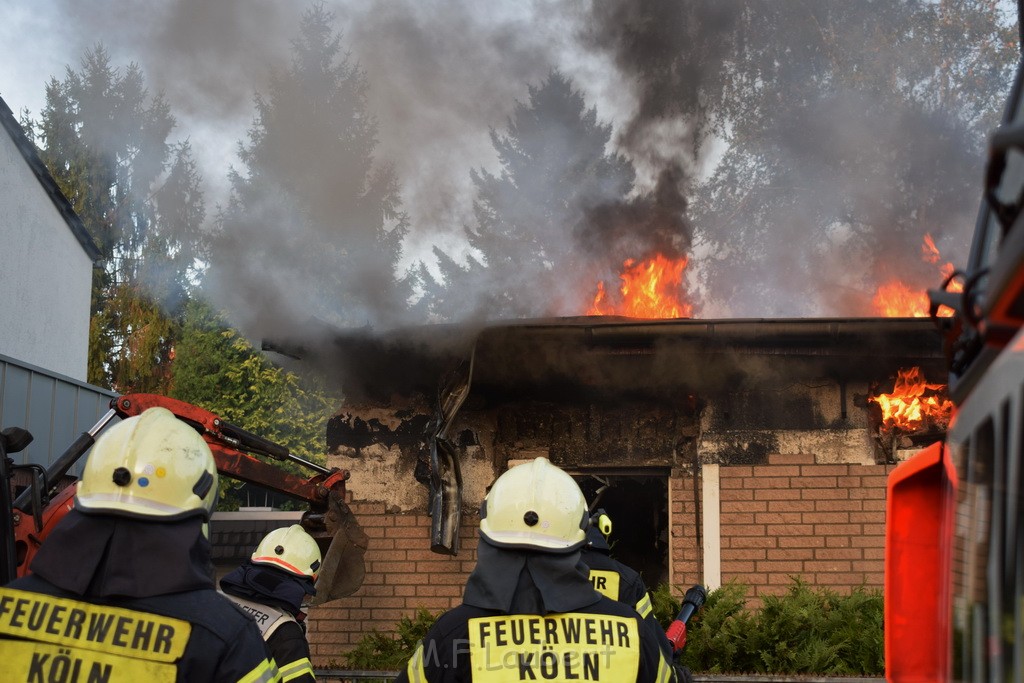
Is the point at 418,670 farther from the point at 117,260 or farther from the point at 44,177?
the point at 117,260

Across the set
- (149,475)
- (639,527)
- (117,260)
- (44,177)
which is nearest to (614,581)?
(149,475)

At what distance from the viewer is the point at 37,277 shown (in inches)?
562

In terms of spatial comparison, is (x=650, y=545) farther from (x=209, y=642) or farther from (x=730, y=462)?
(x=209, y=642)

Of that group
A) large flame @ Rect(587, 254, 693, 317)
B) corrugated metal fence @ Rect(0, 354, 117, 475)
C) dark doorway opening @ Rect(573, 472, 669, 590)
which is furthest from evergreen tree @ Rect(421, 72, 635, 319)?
corrugated metal fence @ Rect(0, 354, 117, 475)

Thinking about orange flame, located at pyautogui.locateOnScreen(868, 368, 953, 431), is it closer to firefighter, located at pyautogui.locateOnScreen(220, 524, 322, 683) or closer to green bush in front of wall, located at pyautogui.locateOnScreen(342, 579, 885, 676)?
green bush in front of wall, located at pyautogui.locateOnScreen(342, 579, 885, 676)

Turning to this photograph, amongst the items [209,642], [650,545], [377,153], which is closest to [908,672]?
[209,642]

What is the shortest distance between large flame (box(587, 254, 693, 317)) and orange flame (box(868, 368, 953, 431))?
6.88 ft

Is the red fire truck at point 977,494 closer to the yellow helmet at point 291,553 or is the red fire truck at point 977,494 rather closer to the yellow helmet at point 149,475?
the yellow helmet at point 149,475

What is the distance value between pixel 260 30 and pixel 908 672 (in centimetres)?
756

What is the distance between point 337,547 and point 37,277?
905 centimetres

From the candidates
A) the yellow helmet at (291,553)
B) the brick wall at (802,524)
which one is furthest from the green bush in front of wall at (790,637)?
the yellow helmet at (291,553)

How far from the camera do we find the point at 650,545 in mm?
10711

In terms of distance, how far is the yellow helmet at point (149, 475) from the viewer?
8.27ft

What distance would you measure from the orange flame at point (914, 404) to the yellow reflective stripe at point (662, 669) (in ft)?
16.0
